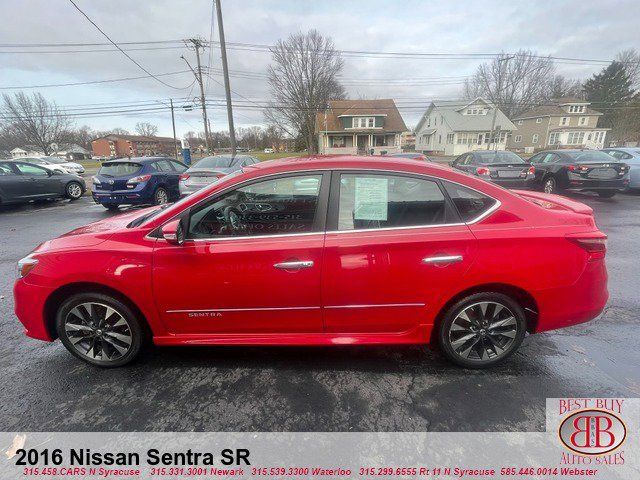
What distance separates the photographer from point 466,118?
149ft

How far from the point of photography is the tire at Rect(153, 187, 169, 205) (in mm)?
9547

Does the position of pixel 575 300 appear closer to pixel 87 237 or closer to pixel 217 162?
pixel 87 237

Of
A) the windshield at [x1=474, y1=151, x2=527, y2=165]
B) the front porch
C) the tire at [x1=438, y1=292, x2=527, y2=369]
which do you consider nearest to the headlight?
the tire at [x1=438, y1=292, x2=527, y2=369]

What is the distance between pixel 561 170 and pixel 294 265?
36.6 ft

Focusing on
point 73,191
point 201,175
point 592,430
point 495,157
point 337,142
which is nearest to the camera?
point 592,430

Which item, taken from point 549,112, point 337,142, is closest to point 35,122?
point 337,142

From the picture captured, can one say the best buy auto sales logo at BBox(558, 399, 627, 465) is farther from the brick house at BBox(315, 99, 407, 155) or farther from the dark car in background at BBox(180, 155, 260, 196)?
the brick house at BBox(315, 99, 407, 155)

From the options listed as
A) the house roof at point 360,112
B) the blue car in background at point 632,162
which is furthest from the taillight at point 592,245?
the house roof at point 360,112

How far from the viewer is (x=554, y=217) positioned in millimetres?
2311

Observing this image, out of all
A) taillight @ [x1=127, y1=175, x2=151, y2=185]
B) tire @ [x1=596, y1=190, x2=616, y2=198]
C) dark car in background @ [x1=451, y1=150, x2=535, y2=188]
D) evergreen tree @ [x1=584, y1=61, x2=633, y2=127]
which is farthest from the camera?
evergreen tree @ [x1=584, y1=61, x2=633, y2=127]

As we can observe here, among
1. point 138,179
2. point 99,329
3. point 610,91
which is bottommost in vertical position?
point 99,329

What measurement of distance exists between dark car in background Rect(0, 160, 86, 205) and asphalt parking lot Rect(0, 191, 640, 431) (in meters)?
9.59

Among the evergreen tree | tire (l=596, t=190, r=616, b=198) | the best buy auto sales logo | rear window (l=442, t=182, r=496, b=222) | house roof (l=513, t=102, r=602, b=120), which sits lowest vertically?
the best buy auto sales logo

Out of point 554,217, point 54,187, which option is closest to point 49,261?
point 554,217
